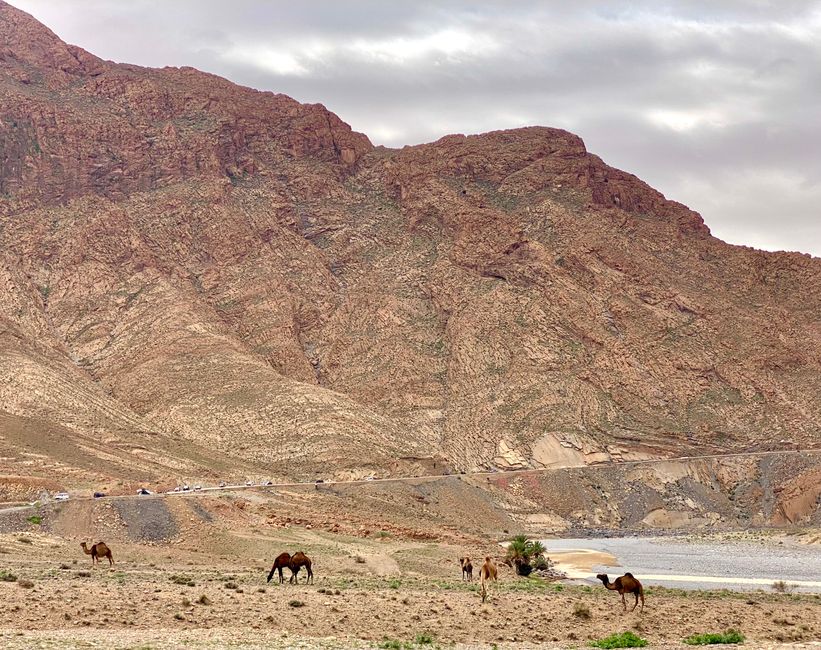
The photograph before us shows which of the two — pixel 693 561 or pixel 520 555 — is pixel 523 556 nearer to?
pixel 520 555

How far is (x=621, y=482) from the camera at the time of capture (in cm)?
9162

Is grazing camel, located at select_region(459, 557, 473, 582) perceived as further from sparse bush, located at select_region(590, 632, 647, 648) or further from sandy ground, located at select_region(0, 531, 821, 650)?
sparse bush, located at select_region(590, 632, 647, 648)

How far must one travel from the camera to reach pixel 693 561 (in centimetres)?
5853

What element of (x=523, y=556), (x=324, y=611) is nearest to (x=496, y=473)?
(x=523, y=556)

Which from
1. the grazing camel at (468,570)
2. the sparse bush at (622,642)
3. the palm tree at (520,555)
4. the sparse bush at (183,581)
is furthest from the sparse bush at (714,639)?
the palm tree at (520,555)

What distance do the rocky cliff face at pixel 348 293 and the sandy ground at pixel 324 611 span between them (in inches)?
1975

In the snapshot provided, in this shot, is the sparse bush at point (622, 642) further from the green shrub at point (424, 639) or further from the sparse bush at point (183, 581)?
the sparse bush at point (183, 581)

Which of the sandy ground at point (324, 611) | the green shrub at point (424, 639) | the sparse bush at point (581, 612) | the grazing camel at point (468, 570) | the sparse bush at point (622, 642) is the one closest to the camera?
the sandy ground at point (324, 611)

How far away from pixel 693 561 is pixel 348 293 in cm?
7073

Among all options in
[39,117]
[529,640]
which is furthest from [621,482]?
[39,117]

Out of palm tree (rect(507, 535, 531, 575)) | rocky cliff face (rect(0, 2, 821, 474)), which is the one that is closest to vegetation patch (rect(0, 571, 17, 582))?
palm tree (rect(507, 535, 531, 575))

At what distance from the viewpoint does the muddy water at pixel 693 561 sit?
47.1 metres

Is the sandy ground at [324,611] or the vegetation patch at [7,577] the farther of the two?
the vegetation patch at [7,577]

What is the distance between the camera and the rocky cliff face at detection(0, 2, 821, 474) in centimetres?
9531
